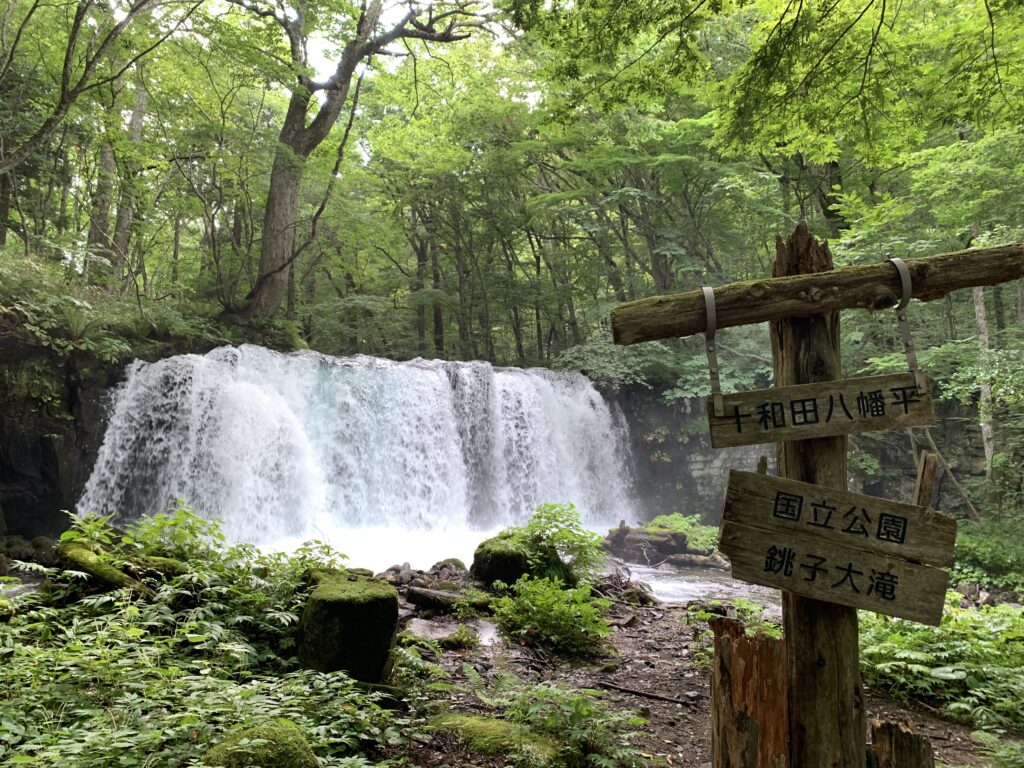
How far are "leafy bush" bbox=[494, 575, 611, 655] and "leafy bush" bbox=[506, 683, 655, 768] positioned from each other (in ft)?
4.64

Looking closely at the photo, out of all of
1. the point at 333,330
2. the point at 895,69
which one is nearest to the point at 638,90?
the point at 895,69

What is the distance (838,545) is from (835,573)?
0.09 m

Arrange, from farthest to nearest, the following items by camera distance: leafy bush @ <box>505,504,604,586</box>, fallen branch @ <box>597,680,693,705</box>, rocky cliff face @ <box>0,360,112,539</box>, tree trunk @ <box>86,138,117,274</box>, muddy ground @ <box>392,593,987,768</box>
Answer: tree trunk @ <box>86,138,117,274</box>, rocky cliff face @ <box>0,360,112,539</box>, leafy bush @ <box>505,504,604,586</box>, fallen branch @ <box>597,680,693,705</box>, muddy ground @ <box>392,593,987,768</box>

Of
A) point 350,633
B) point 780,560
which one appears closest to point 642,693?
point 350,633

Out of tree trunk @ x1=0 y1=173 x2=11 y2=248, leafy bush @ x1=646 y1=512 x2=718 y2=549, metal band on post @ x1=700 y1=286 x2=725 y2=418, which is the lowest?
leafy bush @ x1=646 y1=512 x2=718 y2=549

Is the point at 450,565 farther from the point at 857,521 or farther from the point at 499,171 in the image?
the point at 499,171

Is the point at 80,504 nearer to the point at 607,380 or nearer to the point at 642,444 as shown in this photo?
the point at 607,380

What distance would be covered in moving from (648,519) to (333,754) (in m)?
16.3

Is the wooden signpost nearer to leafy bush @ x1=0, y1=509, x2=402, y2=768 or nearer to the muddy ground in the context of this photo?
the muddy ground

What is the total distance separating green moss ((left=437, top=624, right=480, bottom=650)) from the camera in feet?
16.5

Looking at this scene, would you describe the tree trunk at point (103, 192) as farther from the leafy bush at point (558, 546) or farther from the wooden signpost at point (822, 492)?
the wooden signpost at point (822, 492)

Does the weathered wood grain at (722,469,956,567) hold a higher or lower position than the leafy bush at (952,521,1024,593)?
higher

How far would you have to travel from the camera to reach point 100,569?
3.99 metres

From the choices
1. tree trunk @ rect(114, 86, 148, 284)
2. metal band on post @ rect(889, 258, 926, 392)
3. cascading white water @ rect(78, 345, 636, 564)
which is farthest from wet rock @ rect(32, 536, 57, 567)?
metal band on post @ rect(889, 258, 926, 392)
